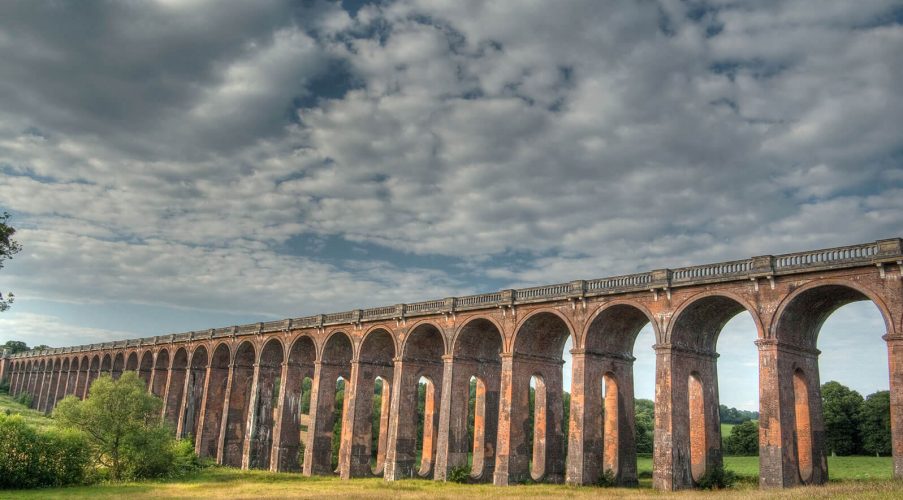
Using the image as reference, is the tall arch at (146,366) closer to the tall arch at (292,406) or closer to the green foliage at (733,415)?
the tall arch at (292,406)

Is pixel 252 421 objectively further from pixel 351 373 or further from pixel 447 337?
pixel 447 337

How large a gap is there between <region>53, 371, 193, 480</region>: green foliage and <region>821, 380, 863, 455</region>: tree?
189ft

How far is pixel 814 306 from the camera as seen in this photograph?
101 ft

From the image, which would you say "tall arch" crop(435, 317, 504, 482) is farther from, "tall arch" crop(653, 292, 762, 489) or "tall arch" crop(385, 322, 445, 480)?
"tall arch" crop(653, 292, 762, 489)

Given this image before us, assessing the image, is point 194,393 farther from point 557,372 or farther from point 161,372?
point 557,372

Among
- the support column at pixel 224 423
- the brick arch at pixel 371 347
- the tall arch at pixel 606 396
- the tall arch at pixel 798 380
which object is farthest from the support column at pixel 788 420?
the support column at pixel 224 423

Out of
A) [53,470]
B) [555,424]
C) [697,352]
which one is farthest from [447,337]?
[53,470]

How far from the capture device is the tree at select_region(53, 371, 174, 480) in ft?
141

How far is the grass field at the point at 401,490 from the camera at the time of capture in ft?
82.4

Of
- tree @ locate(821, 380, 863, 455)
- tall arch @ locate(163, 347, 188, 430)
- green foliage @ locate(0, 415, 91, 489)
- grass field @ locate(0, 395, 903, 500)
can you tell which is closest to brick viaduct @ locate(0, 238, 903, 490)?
grass field @ locate(0, 395, 903, 500)

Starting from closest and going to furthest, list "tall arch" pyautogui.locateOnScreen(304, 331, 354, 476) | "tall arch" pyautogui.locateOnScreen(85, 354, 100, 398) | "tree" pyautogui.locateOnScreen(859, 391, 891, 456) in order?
"tall arch" pyautogui.locateOnScreen(304, 331, 354, 476) < "tree" pyautogui.locateOnScreen(859, 391, 891, 456) < "tall arch" pyautogui.locateOnScreen(85, 354, 100, 398)

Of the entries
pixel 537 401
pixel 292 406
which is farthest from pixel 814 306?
pixel 292 406

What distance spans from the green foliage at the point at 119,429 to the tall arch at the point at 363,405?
494 inches

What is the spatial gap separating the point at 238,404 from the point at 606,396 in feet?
126
